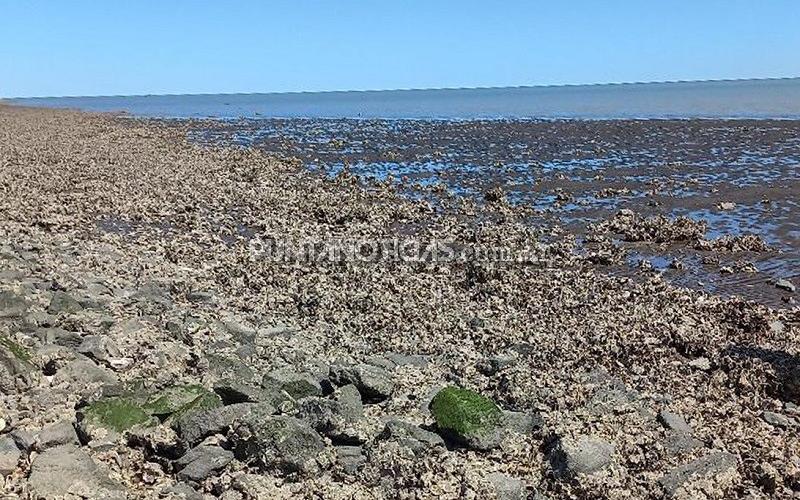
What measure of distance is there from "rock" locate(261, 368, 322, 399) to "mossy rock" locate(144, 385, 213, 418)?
79 centimetres

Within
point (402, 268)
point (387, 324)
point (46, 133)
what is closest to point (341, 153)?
point (46, 133)

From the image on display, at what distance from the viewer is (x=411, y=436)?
22.6 ft

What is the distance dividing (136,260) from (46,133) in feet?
117

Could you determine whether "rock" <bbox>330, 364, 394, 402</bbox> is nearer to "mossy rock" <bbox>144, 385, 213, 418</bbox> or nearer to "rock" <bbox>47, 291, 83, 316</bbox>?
"mossy rock" <bbox>144, 385, 213, 418</bbox>

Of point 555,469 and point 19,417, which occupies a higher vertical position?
point 19,417

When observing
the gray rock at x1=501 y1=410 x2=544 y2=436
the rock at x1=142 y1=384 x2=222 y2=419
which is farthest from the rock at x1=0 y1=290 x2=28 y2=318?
the gray rock at x1=501 y1=410 x2=544 y2=436

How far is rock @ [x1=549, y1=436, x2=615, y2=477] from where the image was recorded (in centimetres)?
639

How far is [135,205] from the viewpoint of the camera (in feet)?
63.2

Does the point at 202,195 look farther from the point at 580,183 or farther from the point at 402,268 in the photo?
the point at 580,183

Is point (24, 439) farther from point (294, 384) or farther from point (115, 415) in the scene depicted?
point (294, 384)

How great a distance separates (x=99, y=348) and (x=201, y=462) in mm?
2742

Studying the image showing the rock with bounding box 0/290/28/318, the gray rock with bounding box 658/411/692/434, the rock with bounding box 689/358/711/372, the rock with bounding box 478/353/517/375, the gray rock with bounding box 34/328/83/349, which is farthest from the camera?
the rock with bounding box 689/358/711/372

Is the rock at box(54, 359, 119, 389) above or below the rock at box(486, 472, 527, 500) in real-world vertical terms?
above

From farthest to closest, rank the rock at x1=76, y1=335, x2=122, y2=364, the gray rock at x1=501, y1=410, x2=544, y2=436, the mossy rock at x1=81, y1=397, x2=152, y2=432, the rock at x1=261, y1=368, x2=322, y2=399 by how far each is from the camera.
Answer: the rock at x1=76, y1=335, x2=122, y2=364
the rock at x1=261, y1=368, x2=322, y2=399
the gray rock at x1=501, y1=410, x2=544, y2=436
the mossy rock at x1=81, y1=397, x2=152, y2=432
